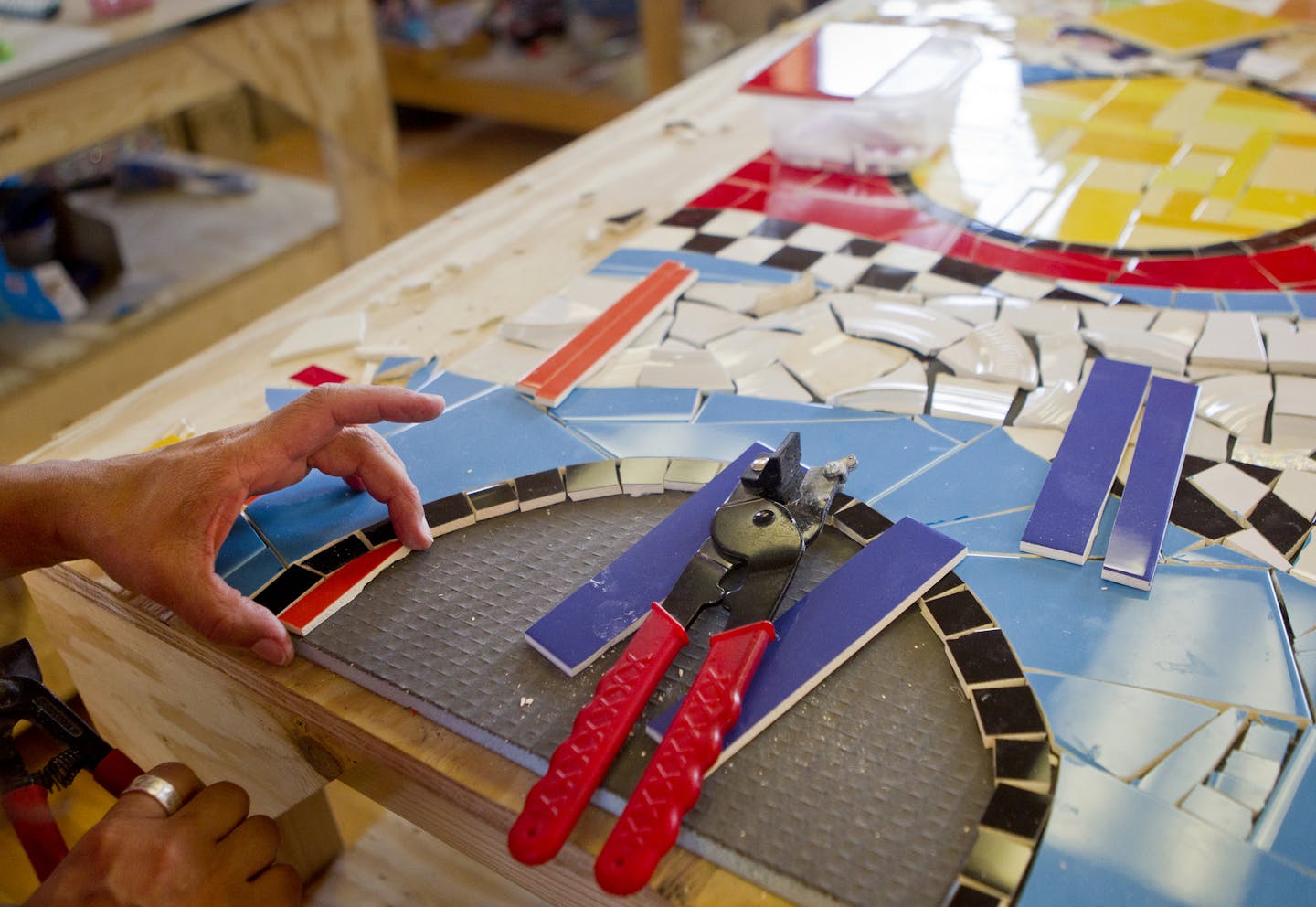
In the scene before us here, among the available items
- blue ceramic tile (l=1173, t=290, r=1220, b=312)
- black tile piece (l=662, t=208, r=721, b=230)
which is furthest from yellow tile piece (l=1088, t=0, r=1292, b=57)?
black tile piece (l=662, t=208, r=721, b=230)

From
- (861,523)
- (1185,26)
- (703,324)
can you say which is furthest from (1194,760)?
(1185,26)

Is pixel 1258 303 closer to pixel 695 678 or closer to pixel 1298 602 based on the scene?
pixel 1298 602

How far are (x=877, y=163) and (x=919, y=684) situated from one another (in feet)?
2.66

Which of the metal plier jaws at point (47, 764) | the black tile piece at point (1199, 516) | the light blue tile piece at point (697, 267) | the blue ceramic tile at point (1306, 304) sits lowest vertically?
the metal plier jaws at point (47, 764)

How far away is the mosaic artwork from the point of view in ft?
1.84

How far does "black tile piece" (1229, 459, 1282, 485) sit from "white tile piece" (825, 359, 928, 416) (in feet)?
0.78

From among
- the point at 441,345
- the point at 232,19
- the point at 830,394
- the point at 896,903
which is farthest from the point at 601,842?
the point at 232,19

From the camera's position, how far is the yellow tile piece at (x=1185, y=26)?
155 cm

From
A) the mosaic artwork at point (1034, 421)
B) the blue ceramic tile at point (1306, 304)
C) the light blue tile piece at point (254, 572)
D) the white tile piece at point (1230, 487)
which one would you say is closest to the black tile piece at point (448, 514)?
the mosaic artwork at point (1034, 421)

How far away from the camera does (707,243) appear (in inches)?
44.6

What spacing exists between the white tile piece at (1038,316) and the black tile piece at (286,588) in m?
0.65

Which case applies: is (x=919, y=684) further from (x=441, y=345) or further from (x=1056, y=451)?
(x=441, y=345)

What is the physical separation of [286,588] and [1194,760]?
0.58 meters

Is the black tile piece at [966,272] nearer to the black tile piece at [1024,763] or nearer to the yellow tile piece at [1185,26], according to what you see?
the black tile piece at [1024,763]
